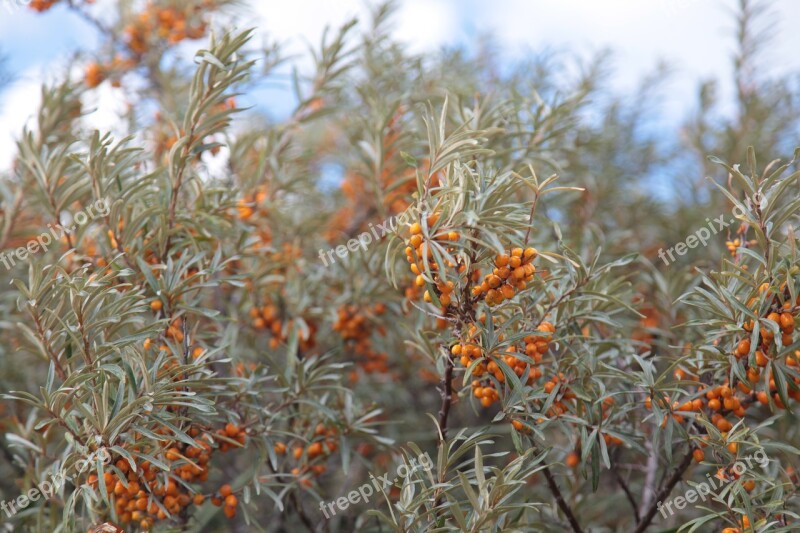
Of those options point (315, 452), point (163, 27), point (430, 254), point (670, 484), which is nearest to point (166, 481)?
point (315, 452)

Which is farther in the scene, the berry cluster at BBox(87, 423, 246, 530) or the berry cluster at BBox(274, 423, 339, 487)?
the berry cluster at BBox(274, 423, 339, 487)

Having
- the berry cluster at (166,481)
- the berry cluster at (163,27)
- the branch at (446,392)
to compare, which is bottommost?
the branch at (446,392)

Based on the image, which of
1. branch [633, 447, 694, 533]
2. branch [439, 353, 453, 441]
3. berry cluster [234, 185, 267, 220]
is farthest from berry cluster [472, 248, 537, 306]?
berry cluster [234, 185, 267, 220]

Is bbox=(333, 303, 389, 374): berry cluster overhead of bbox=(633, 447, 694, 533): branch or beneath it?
overhead

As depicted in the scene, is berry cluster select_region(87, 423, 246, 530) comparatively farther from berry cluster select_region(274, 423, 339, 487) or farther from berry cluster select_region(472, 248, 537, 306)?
berry cluster select_region(472, 248, 537, 306)

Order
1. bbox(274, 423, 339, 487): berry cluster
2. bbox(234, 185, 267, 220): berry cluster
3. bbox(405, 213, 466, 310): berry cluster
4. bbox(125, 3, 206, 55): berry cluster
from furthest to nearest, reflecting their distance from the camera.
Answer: bbox(125, 3, 206, 55): berry cluster < bbox(234, 185, 267, 220): berry cluster < bbox(274, 423, 339, 487): berry cluster < bbox(405, 213, 466, 310): berry cluster

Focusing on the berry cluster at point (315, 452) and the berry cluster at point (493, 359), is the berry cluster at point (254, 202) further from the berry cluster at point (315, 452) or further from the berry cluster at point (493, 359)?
the berry cluster at point (493, 359)

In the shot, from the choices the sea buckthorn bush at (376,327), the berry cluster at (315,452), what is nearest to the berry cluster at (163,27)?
the sea buckthorn bush at (376,327)

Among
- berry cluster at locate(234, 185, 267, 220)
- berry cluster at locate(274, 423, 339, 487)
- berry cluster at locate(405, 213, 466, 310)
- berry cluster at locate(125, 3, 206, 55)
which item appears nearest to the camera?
berry cluster at locate(405, 213, 466, 310)

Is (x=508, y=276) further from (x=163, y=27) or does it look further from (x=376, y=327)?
(x=163, y=27)
